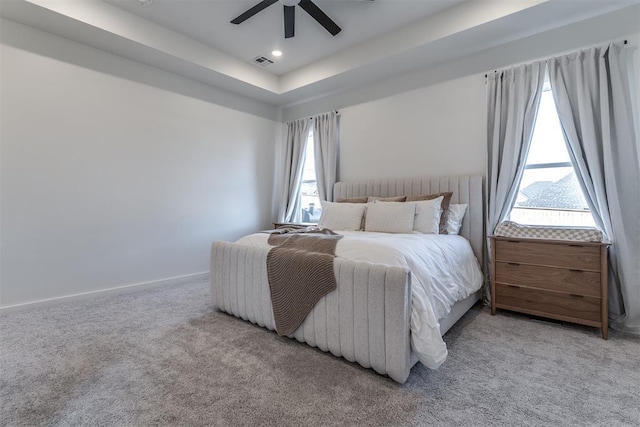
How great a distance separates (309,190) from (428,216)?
2.48 m

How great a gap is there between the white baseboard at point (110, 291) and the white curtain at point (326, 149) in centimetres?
218

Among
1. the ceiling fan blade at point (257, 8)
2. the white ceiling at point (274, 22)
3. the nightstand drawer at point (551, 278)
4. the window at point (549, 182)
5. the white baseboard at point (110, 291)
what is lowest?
the white baseboard at point (110, 291)

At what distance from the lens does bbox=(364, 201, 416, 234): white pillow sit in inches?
110

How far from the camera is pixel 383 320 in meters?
1.56

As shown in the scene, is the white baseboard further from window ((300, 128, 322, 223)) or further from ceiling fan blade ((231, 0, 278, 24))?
ceiling fan blade ((231, 0, 278, 24))

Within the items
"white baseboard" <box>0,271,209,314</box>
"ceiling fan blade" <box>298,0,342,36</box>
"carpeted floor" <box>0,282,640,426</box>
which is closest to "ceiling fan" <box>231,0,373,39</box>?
"ceiling fan blade" <box>298,0,342,36</box>

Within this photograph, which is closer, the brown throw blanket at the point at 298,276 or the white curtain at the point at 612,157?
the brown throw blanket at the point at 298,276

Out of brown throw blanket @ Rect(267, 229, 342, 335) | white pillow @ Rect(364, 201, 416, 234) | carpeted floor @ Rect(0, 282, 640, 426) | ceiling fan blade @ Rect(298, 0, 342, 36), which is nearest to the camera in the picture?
carpeted floor @ Rect(0, 282, 640, 426)

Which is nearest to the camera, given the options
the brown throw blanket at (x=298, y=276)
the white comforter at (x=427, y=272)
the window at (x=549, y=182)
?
the white comforter at (x=427, y=272)

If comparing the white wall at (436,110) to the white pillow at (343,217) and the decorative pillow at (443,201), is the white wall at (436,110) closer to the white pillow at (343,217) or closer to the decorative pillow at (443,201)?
the decorative pillow at (443,201)

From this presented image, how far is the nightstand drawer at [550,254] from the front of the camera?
223 centimetres

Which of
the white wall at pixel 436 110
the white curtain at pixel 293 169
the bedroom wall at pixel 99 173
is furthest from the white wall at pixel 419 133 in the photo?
the bedroom wall at pixel 99 173

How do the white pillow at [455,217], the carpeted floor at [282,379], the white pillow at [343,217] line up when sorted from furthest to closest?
1. the white pillow at [343,217]
2. the white pillow at [455,217]
3. the carpeted floor at [282,379]

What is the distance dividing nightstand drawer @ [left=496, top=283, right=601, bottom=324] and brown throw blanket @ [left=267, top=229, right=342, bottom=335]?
170 cm
